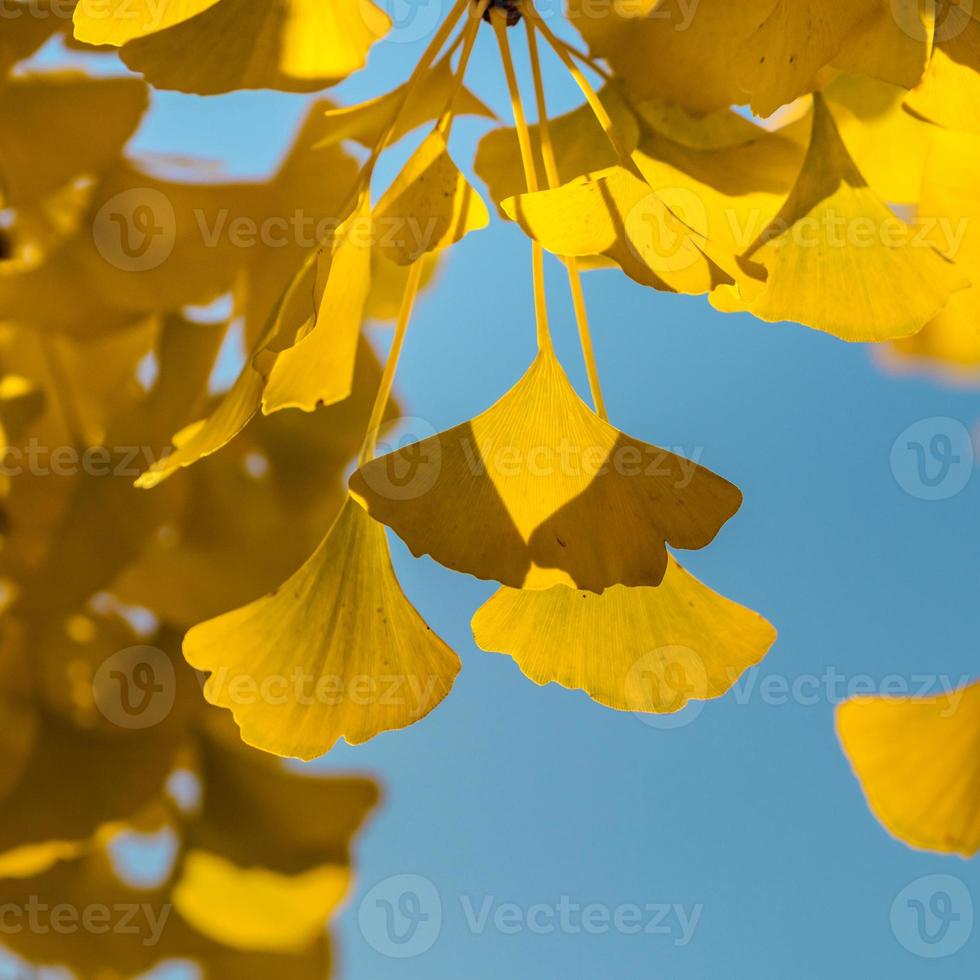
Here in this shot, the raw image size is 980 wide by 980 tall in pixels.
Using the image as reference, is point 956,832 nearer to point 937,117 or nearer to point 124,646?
point 937,117

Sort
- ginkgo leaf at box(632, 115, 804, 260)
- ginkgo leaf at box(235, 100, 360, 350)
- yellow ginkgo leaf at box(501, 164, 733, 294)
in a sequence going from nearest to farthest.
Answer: yellow ginkgo leaf at box(501, 164, 733, 294) < ginkgo leaf at box(632, 115, 804, 260) < ginkgo leaf at box(235, 100, 360, 350)

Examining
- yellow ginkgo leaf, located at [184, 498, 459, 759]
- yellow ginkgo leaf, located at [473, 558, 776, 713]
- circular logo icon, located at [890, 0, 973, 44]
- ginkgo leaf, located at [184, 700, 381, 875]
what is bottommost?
ginkgo leaf, located at [184, 700, 381, 875]

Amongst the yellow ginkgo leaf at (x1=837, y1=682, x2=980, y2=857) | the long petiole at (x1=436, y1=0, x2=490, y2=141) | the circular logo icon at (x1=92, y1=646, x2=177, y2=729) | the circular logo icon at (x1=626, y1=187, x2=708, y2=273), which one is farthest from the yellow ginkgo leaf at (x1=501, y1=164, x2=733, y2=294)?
the circular logo icon at (x1=92, y1=646, x2=177, y2=729)

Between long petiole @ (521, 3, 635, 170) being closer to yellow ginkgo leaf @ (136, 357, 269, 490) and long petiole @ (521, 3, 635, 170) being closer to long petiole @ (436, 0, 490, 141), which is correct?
long petiole @ (436, 0, 490, 141)

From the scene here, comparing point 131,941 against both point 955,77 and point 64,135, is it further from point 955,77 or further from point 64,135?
point 955,77

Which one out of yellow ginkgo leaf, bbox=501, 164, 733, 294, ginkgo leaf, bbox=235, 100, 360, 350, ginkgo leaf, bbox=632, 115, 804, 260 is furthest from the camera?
ginkgo leaf, bbox=235, 100, 360, 350

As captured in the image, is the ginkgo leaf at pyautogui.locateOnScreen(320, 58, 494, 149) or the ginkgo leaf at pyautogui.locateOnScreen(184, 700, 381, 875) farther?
the ginkgo leaf at pyautogui.locateOnScreen(184, 700, 381, 875)

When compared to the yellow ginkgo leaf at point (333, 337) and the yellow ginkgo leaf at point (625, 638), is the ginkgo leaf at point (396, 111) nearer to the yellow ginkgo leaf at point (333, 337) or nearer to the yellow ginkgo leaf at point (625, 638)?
the yellow ginkgo leaf at point (333, 337)

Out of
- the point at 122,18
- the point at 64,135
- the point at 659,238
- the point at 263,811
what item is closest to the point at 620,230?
the point at 659,238
